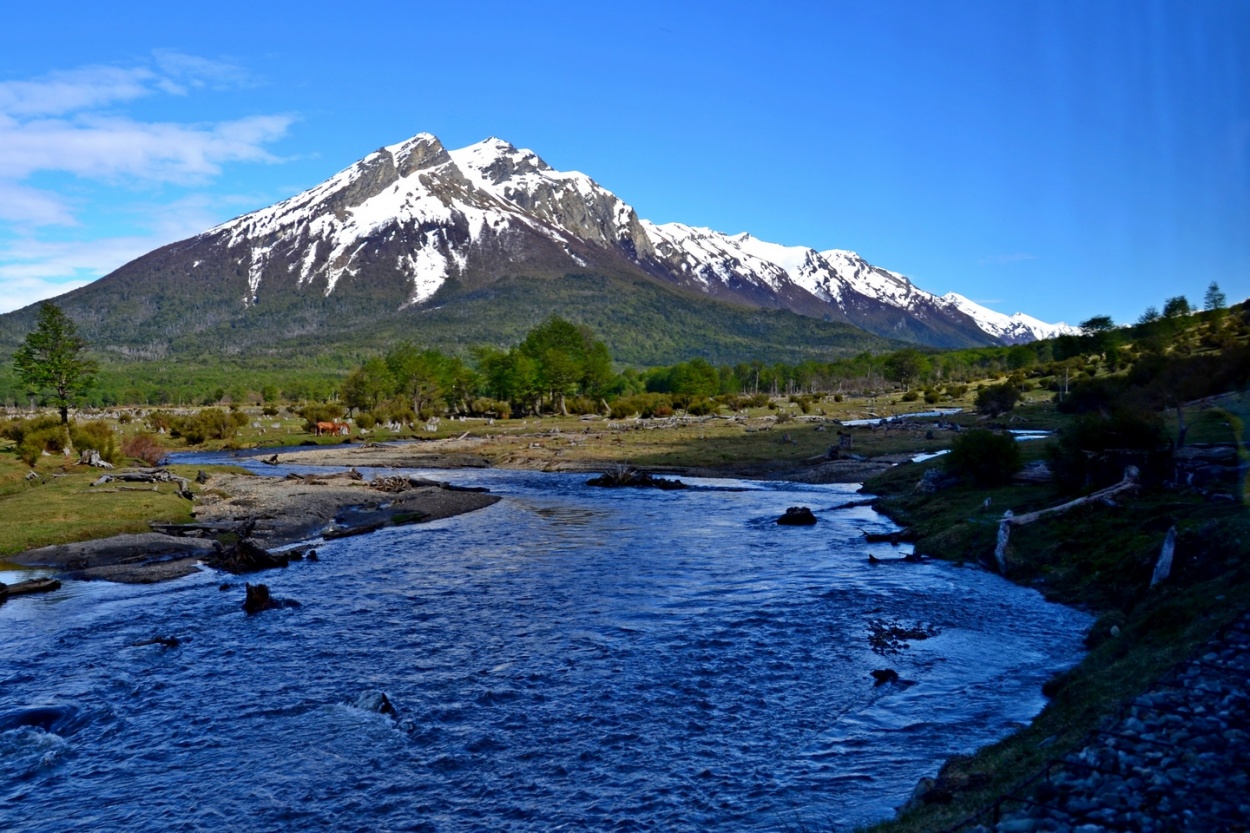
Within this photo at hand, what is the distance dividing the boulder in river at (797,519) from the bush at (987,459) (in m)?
8.41

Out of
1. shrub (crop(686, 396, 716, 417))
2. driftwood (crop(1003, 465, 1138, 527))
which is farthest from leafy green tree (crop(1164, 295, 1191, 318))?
driftwood (crop(1003, 465, 1138, 527))

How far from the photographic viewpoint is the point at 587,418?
14588 cm

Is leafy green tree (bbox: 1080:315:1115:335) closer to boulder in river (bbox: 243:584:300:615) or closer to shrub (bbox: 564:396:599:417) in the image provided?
shrub (bbox: 564:396:599:417)

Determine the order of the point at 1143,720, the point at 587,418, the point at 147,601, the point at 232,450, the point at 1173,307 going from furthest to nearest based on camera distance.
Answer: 1. the point at 587,418
2. the point at 1173,307
3. the point at 232,450
4. the point at 147,601
5. the point at 1143,720

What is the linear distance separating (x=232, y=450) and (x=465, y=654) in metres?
90.1

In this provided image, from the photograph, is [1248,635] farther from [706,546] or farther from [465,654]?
[706,546]

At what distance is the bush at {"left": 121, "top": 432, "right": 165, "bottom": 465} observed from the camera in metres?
77.1

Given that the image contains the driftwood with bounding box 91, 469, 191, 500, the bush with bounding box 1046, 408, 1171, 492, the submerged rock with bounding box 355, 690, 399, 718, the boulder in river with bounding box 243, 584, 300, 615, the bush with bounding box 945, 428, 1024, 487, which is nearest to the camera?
the submerged rock with bounding box 355, 690, 399, 718

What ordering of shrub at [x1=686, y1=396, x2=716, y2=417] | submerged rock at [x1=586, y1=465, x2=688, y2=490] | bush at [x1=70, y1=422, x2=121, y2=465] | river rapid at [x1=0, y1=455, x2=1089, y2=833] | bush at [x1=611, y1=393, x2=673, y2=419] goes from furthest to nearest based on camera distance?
bush at [x1=611, y1=393, x2=673, y2=419]
shrub at [x1=686, y1=396, x2=716, y2=417]
bush at [x1=70, y1=422, x2=121, y2=465]
submerged rock at [x1=586, y1=465, x2=688, y2=490]
river rapid at [x1=0, y1=455, x2=1089, y2=833]

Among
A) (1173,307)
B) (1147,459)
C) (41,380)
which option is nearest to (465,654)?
(1147,459)

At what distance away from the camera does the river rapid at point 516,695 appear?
1487 centimetres

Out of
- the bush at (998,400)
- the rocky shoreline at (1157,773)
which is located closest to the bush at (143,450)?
the rocky shoreline at (1157,773)

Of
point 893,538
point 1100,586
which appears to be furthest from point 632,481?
point 1100,586

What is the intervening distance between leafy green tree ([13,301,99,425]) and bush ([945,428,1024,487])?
81996 millimetres
